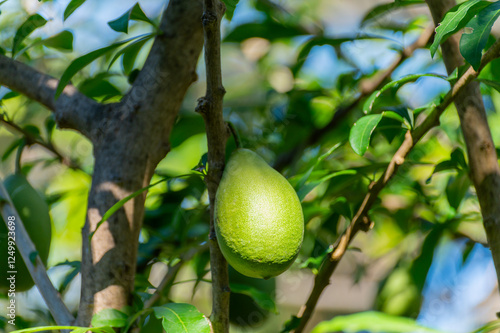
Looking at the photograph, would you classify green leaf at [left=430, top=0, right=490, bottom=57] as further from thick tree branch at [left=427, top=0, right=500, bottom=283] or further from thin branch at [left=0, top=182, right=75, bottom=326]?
thin branch at [left=0, top=182, right=75, bottom=326]

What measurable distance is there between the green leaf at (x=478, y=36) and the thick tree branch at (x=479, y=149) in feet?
0.57

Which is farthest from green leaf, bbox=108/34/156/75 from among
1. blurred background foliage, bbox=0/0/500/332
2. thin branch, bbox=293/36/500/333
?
thin branch, bbox=293/36/500/333

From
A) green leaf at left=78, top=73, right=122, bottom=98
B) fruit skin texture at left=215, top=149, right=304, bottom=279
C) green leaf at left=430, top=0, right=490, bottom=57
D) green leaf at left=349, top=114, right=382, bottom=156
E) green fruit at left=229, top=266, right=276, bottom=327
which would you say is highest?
green leaf at left=430, top=0, right=490, bottom=57

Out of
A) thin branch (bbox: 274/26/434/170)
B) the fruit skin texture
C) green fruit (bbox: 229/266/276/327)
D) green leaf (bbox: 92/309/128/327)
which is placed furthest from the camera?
thin branch (bbox: 274/26/434/170)

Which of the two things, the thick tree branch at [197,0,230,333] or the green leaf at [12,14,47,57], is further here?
the green leaf at [12,14,47,57]

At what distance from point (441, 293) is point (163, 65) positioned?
859mm

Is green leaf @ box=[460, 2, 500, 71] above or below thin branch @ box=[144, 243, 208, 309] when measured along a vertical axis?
above

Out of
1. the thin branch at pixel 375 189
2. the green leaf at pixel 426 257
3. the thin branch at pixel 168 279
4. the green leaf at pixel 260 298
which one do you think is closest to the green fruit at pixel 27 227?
the thin branch at pixel 168 279

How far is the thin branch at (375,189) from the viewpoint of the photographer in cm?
56

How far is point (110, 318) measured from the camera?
0.62m

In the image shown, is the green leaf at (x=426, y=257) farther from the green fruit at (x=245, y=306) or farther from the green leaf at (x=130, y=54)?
the green leaf at (x=130, y=54)

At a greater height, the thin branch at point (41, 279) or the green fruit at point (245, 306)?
the thin branch at point (41, 279)

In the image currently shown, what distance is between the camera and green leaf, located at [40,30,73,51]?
802 millimetres

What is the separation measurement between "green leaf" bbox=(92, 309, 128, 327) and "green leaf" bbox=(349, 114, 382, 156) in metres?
0.32
